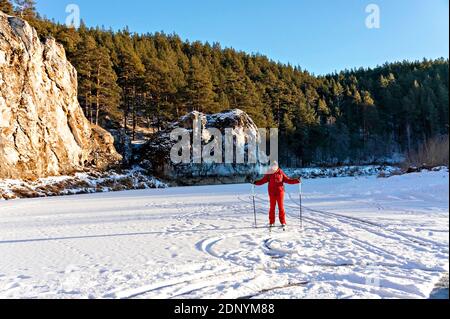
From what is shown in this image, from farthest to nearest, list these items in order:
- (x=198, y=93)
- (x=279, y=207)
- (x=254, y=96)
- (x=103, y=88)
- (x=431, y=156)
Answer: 1. (x=254, y=96)
2. (x=198, y=93)
3. (x=103, y=88)
4. (x=431, y=156)
5. (x=279, y=207)

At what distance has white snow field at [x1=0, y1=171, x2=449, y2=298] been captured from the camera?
12.9 feet

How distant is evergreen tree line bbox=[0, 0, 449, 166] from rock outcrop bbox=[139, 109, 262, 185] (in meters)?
8.56

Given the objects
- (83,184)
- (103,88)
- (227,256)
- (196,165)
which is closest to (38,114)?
(83,184)

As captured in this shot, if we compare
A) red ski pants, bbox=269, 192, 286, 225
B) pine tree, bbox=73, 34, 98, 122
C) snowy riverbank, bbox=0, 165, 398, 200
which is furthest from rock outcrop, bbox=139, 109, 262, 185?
red ski pants, bbox=269, 192, 286, 225

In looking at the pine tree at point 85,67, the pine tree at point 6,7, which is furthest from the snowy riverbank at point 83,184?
the pine tree at point 6,7

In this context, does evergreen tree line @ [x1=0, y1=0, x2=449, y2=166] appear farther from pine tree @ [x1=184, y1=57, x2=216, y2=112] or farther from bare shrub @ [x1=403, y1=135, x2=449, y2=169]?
bare shrub @ [x1=403, y1=135, x2=449, y2=169]

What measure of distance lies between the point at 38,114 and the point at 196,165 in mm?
15167

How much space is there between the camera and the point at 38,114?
2606 cm

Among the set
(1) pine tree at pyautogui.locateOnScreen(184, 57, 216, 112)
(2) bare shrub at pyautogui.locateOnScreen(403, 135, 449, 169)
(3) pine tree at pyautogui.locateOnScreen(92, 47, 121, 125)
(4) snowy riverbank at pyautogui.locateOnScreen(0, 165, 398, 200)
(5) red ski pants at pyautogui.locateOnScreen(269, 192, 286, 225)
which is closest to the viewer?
(5) red ski pants at pyautogui.locateOnScreen(269, 192, 286, 225)

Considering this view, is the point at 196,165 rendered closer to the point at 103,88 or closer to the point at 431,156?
the point at 103,88

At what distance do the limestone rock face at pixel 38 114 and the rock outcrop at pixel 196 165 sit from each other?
3.89 m

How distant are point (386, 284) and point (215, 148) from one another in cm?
3275

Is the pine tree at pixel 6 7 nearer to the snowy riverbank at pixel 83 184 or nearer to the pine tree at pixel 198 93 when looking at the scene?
the pine tree at pixel 198 93

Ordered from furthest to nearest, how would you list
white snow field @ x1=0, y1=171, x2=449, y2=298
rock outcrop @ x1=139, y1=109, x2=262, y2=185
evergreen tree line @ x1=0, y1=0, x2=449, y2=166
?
evergreen tree line @ x1=0, y1=0, x2=449, y2=166
rock outcrop @ x1=139, y1=109, x2=262, y2=185
white snow field @ x1=0, y1=171, x2=449, y2=298
